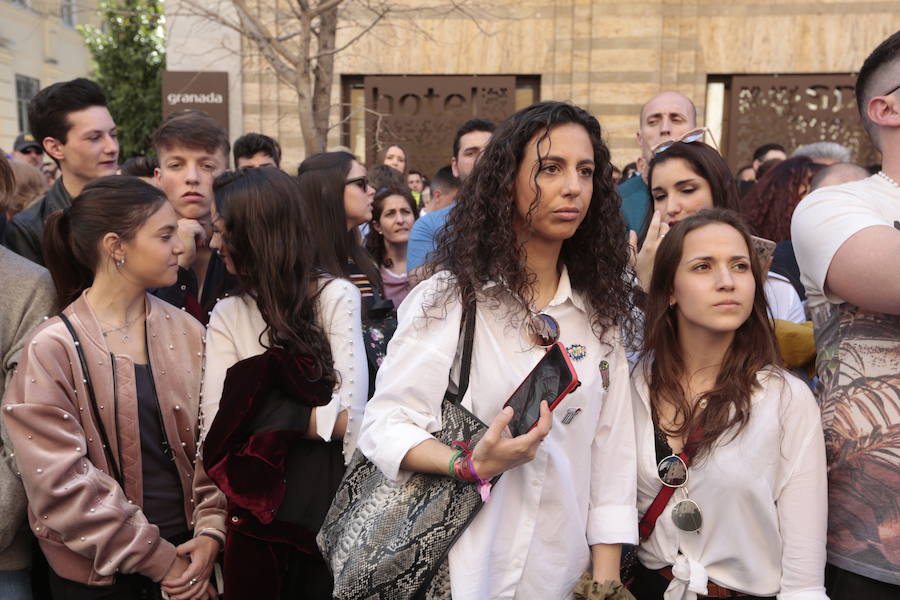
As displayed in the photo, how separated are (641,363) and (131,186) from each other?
6.56 ft

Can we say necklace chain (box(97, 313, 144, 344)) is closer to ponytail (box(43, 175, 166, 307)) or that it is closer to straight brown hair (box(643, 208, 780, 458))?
ponytail (box(43, 175, 166, 307))

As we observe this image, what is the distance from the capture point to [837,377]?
2.09m

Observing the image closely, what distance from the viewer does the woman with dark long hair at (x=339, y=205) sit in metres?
3.49

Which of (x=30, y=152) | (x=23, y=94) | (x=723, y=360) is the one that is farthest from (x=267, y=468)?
(x=23, y=94)

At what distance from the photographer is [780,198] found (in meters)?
4.26

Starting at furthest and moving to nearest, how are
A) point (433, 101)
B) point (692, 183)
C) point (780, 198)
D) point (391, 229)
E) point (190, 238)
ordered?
point (433, 101)
point (391, 229)
point (780, 198)
point (190, 238)
point (692, 183)

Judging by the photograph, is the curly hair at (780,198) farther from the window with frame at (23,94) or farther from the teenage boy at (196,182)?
the window with frame at (23,94)

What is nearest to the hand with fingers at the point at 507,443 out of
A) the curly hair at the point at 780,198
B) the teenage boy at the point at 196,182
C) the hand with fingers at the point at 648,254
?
the hand with fingers at the point at 648,254

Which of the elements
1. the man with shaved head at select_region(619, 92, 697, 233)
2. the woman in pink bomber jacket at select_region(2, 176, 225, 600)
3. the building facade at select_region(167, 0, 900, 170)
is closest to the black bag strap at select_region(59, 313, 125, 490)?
the woman in pink bomber jacket at select_region(2, 176, 225, 600)

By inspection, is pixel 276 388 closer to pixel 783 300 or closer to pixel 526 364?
pixel 526 364

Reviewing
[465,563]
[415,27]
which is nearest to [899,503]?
[465,563]

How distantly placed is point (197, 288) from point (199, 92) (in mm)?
8325

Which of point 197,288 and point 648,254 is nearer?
point 648,254

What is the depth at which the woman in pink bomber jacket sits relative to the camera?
233 centimetres
